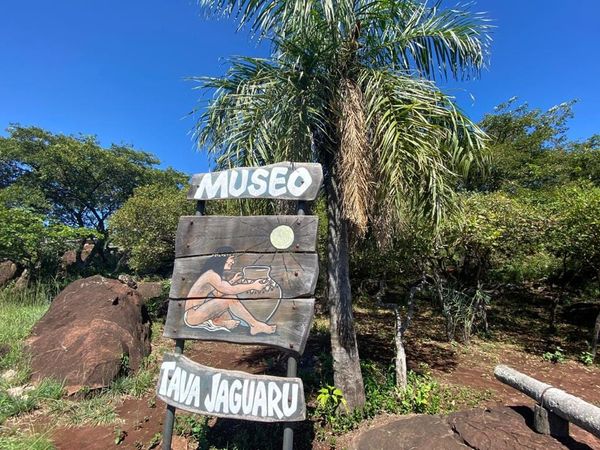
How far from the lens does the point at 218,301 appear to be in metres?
3.31

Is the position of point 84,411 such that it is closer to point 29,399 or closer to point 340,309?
point 29,399

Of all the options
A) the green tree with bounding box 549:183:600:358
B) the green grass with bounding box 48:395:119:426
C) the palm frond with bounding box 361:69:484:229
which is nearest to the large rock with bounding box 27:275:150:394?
the green grass with bounding box 48:395:119:426

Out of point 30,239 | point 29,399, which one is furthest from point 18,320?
point 30,239

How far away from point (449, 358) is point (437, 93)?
16.8 ft

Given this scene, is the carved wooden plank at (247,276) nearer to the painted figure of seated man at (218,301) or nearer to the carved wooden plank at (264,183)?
the painted figure of seated man at (218,301)

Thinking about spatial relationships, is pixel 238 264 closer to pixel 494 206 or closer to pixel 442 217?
pixel 442 217

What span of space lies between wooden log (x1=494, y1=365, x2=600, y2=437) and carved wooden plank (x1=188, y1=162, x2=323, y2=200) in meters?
2.79

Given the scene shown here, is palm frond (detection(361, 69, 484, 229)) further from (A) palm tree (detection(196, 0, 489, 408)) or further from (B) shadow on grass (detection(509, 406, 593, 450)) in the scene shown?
(B) shadow on grass (detection(509, 406, 593, 450))

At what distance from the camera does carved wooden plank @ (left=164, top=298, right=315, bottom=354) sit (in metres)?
3.02

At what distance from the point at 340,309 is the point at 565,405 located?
2.34 m

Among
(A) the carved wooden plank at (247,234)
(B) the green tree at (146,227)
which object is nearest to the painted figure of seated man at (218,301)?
(A) the carved wooden plank at (247,234)

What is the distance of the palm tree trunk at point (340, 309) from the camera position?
458 centimetres

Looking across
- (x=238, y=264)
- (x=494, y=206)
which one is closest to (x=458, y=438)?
(x=238, y=264)

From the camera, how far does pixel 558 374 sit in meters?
6.75
